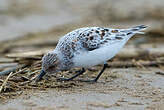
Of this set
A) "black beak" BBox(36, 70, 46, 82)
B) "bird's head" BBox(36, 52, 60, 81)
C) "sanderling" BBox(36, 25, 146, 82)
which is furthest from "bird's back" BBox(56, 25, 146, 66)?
"black beak" BBox(36, 70, 46, 82)

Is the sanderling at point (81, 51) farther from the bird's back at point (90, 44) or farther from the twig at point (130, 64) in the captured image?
the twig at point (130, 64)

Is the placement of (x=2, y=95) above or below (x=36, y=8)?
below

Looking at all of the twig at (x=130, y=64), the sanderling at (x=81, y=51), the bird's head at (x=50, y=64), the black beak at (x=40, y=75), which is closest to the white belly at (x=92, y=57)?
the sanderling at (x=81, y=51)

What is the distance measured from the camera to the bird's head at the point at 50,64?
16.1 feet

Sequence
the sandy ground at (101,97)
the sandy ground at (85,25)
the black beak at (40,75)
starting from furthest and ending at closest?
the black beak at (40,75), the sandy ground at (85,25), the sandy ground at (101,97)

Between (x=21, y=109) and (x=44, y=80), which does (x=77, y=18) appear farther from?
(x=21, y=109)

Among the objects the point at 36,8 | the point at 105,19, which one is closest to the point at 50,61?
the point at 105,19

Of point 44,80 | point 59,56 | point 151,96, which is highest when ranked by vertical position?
point 59,56

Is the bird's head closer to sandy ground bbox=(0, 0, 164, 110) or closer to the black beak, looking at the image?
the black beak

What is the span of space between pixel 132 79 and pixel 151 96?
39.0 inches

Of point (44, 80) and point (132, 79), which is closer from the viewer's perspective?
point (44, 80)

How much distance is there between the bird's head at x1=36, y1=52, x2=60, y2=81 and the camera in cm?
491

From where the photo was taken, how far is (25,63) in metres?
5.70

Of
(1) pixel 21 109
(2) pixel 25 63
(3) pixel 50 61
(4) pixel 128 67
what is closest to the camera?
(1) pixel 21 109
